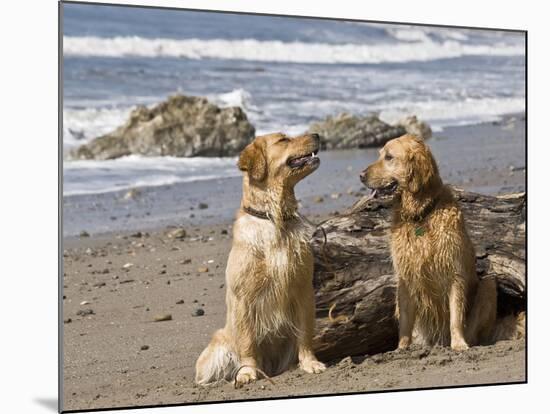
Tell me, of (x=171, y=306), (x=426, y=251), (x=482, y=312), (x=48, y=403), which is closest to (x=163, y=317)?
(x=171, y=306)

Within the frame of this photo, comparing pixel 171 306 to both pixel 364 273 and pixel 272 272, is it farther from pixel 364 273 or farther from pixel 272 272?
pixel 364 273

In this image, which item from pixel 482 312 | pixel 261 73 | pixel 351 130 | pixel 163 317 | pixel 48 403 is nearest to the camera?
pixel 48 403

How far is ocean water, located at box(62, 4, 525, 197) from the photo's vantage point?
6.12 m

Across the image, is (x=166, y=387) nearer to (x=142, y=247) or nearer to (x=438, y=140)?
(x=142, y=247)

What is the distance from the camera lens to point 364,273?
642 cm

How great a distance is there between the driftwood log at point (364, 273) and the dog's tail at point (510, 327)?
8 cm

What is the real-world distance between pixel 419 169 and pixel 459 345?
3.68 ft

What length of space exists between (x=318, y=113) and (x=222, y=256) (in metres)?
1.13

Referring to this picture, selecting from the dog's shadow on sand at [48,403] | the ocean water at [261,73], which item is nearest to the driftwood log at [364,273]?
the ocean water at [261,73]

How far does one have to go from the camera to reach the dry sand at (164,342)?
6.07 metres

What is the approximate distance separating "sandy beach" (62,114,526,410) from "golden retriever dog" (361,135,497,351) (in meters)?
0.16

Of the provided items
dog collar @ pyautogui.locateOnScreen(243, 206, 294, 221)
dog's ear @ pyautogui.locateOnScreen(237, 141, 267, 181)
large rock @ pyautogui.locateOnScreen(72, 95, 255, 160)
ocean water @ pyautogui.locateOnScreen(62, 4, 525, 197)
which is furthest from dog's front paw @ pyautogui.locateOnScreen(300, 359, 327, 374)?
large rock @ pyautogui.locateOnScreen(72, 95, 255, 160)

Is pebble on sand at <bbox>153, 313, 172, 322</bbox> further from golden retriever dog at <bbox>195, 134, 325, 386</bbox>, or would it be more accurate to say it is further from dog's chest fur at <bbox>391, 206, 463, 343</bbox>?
dog's chest fur at <bbox>391, 206, 463, 343</bbox>

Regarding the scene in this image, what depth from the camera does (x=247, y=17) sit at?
6562 millimetres
